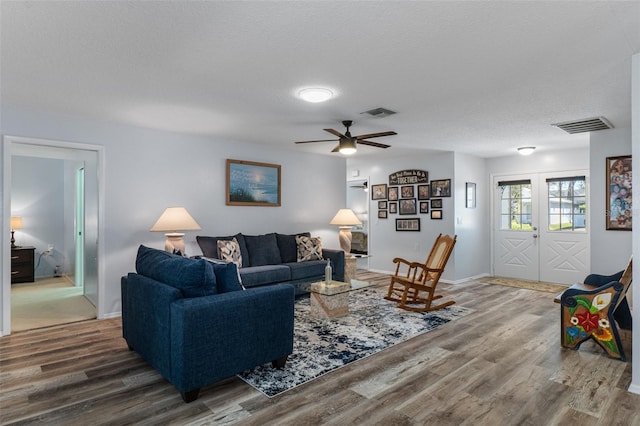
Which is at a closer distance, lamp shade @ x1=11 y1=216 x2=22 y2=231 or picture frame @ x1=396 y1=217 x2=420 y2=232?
lamp shade @ x1=11 y1=216 x2=22 y2=231

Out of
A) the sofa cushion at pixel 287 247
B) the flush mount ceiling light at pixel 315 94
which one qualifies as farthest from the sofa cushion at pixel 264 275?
the flush mount ceiling light at pixel 315 94

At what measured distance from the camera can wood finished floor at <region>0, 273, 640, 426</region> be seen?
2225 mm

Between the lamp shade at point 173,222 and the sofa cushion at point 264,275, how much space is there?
87 cm

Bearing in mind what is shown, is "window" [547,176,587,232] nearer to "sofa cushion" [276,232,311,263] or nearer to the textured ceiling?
the textured ceiling

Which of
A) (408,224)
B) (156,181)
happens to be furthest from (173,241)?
(408,224)

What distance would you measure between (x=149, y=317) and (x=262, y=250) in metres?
2.67

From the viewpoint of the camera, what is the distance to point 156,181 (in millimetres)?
4746

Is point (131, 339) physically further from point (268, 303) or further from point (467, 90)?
point (467, 90)

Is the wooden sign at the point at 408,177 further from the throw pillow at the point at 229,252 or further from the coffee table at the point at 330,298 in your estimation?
the throw pillow at the point at 229,252

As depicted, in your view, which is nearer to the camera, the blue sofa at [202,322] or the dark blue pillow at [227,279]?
the blue sofa at [202,322]

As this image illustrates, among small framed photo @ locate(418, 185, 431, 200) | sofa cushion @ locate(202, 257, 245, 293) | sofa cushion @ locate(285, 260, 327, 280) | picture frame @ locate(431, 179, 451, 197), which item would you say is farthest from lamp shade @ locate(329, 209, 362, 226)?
sofa cushion @ locate(202, 257, 245, 293)

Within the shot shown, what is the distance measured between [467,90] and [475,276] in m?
4.67

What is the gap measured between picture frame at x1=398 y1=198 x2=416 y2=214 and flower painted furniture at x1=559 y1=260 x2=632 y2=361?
375 centimetres

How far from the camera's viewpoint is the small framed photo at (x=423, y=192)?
22.5 feet
